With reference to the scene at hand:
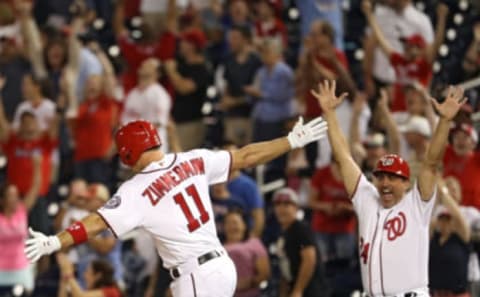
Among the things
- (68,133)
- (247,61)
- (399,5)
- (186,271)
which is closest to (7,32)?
(68,133)

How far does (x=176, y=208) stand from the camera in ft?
38.6

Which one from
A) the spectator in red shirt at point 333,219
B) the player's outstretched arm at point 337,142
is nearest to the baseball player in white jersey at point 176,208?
the player's outstretched arm at point 337,142

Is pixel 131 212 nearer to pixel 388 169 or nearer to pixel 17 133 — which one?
pixel 388 169

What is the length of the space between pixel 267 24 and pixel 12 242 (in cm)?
441

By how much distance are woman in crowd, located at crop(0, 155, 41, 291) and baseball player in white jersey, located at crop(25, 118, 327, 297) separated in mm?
4449

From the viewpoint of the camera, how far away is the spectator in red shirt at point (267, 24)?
19125 millimetres

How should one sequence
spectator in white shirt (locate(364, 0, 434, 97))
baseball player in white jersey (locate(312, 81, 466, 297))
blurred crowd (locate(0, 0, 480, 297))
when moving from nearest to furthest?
baseball player in white jersey (locate(312, 81, 466, 297)), blurred crowd (locate(0, 0, 480, 297)), spectator in white shirt (locate(364, 0, 434, 97))

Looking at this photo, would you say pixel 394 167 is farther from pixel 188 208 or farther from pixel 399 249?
pixel 188 208

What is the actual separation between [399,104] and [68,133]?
361cm

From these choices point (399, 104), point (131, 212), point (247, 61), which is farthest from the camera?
point (247, 61)

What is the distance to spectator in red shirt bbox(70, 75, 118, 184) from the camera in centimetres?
1777

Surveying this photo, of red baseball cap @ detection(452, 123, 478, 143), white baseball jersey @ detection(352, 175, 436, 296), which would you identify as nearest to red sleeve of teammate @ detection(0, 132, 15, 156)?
red baseball cap @ detection(452, 123, 478, 143)

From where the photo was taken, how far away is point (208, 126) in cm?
1880

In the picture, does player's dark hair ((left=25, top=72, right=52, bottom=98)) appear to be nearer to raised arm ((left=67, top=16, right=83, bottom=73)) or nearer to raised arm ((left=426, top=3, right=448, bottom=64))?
raised arm ((left=67, top=16, right=83, bottom=73))
